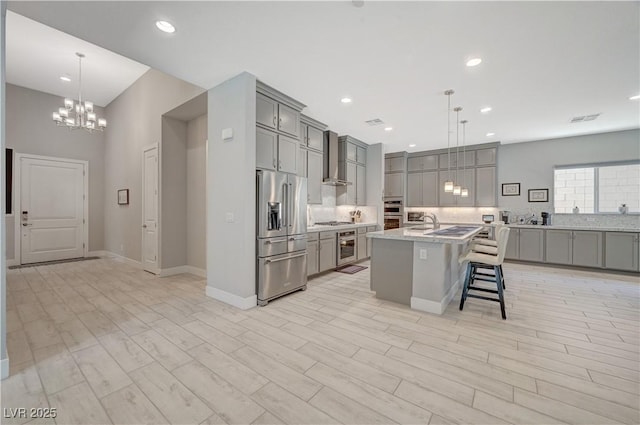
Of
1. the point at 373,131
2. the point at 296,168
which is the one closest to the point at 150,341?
the point at 296,168

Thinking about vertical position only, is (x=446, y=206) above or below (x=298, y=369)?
above

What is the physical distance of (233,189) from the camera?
10.9 ft

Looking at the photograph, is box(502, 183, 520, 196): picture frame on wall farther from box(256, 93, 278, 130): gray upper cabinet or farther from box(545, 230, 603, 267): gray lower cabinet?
box(256, 93, 278, 130): gray upper cabinet

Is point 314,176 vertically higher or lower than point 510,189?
higher

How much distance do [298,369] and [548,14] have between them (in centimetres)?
364

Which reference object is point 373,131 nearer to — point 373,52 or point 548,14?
point 373,52

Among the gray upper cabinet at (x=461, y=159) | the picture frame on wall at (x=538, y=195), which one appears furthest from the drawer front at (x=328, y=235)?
the picture frame on wall at (x=538, y=195)

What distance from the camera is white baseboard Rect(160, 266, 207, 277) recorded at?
4.75 metres

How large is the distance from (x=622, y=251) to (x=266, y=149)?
7.02 m

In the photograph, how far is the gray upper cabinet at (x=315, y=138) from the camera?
5039 mm

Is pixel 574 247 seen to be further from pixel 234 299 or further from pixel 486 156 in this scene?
pixel 234 299

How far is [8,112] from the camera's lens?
17.9 ft

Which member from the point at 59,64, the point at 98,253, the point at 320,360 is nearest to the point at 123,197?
the point at 98,253

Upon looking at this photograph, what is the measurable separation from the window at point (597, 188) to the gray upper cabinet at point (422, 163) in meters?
2.70
